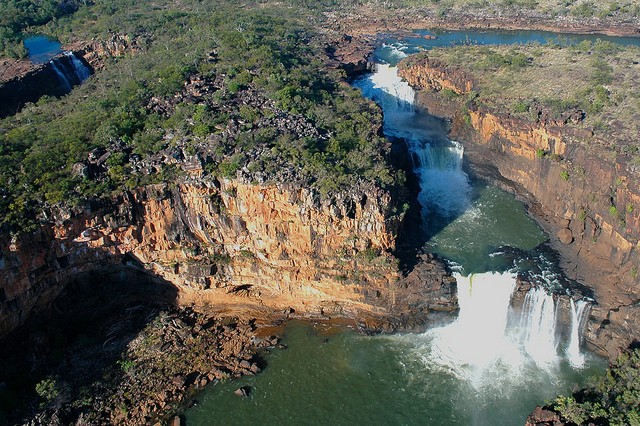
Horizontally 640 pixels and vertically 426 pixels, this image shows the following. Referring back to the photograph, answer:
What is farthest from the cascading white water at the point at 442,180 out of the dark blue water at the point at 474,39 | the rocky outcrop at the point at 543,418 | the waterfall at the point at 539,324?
the dark blue water at the point at 474,39

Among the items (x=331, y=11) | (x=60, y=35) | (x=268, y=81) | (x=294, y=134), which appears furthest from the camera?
(x=331, y=11)

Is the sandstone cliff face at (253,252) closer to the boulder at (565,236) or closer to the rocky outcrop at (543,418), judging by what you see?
the rocky outcrop at (543,418)

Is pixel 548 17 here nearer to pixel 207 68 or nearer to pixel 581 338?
pixel 207 68

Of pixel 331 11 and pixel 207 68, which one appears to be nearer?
pixel 207 68

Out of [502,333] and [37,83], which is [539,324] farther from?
[37,83]

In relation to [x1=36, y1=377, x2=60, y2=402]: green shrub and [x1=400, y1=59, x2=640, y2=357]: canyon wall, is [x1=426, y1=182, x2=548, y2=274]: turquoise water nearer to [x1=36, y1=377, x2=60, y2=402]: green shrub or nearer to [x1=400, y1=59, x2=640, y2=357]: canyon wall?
[x1=400, y1=59, x2=640, y2=357]: canyon wall

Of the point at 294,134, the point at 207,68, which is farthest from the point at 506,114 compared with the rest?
the point at 207,68
